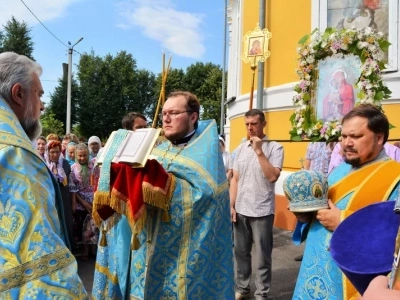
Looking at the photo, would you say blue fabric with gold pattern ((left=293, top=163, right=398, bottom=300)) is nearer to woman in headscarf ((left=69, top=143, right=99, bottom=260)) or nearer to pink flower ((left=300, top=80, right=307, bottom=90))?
pink flower ((left=300, top=80, right=307, bottom=90))

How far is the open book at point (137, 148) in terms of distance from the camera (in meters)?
2.36

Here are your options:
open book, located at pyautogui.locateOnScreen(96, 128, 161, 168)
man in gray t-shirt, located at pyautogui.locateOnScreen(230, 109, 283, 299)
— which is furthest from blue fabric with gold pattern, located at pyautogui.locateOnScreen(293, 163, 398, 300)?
man in gray t-shirt, located at pyautogui.locateOnScreen(230, 109, 283, 299)

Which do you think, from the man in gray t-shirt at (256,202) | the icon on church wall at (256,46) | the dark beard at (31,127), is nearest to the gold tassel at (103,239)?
the dark beard at (31,127)

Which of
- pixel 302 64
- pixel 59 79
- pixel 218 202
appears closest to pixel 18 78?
pixel 218 202

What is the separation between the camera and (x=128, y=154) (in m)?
2.42

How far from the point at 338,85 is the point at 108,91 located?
41.0 metres

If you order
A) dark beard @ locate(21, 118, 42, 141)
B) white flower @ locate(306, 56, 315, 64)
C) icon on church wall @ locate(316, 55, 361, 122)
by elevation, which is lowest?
dark beard @ locate(21, 118, 42, 141)

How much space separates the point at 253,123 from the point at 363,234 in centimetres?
286

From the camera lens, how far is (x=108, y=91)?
43219mm

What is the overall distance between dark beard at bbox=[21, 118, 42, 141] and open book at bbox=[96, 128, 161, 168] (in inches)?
23.2

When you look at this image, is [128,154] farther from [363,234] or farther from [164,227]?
[363,234]

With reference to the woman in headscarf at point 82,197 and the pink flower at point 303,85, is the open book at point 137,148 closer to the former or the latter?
the pink flower at point 303,85

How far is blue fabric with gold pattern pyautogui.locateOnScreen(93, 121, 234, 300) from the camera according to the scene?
2773 mm

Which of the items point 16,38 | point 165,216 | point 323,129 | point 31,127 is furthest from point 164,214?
point 16,38
